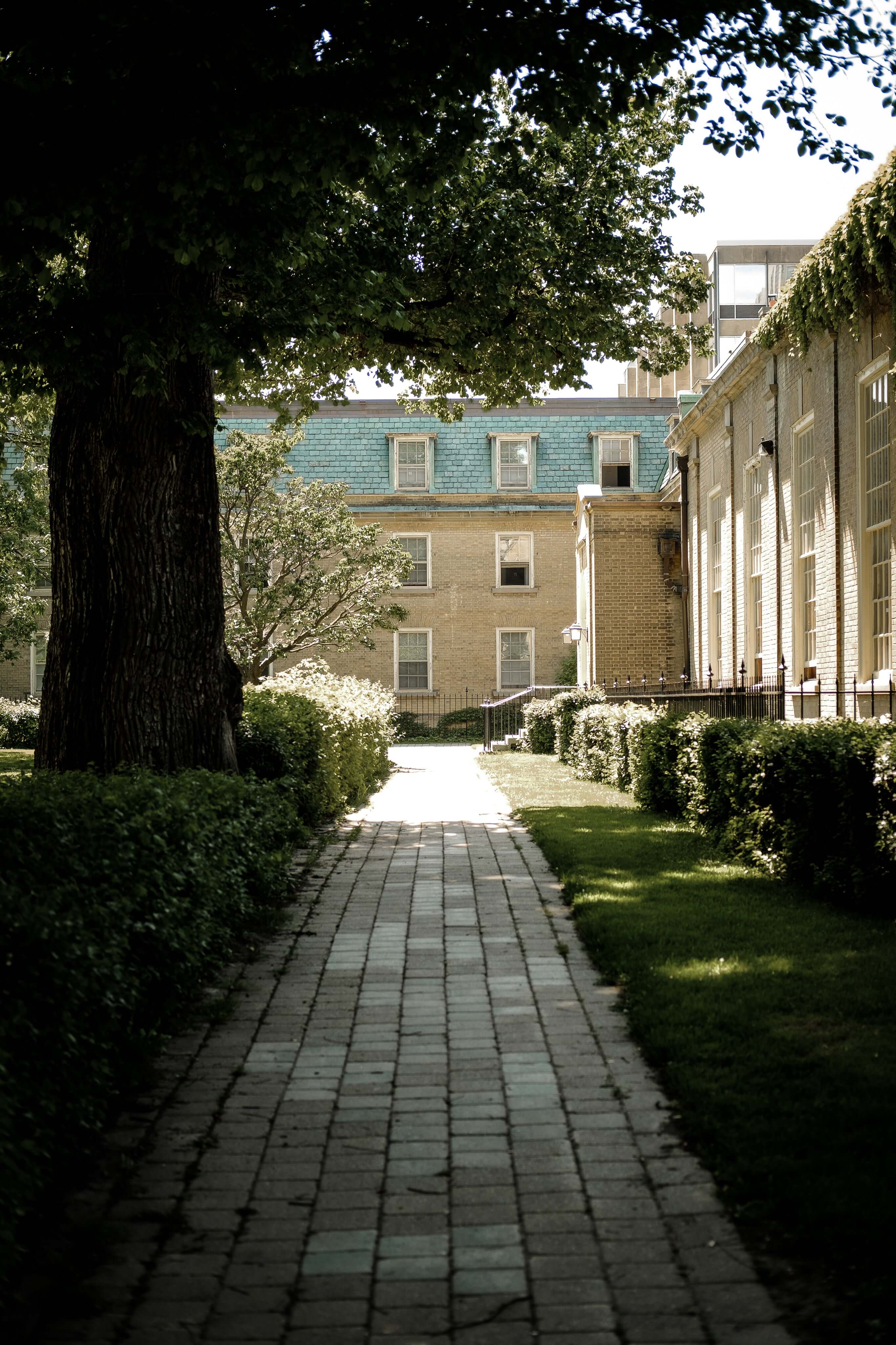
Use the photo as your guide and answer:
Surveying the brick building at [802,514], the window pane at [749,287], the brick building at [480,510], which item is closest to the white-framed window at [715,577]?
the brick building at [802,514]

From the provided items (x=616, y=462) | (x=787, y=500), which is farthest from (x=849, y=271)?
(x=616, y=462)

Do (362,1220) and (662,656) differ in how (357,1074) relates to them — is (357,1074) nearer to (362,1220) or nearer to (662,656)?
(362,1220)

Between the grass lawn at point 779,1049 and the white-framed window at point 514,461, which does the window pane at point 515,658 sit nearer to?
the white-framed window at point 514,461

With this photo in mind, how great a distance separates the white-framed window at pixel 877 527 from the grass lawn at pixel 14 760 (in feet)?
32.9

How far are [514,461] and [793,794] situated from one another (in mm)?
33240

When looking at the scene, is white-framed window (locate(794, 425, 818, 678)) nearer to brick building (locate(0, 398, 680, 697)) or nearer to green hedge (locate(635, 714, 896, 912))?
green hedge (locate(635, 714, 896, 912))

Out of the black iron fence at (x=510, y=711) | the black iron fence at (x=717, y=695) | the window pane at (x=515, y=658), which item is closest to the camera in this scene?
the black iron fence at (x=717, y=695)

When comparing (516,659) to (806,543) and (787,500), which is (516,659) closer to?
(787,500)

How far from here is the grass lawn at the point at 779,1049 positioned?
3.42m

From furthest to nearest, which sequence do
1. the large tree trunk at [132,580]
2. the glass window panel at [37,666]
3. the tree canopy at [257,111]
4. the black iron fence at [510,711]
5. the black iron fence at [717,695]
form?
1. the glass window panel at [37,666]
2. the black iron fence at [510,711]
3. the black iron fence at [717,695]
4. the large tree trunk at [132,580]
5. the tree canopy at [257,111]

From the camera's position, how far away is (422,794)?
18.9 meters

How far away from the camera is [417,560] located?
1596 inches

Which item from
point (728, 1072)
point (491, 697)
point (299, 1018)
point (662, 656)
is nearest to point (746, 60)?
point (728, 1072)

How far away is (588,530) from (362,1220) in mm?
25459
